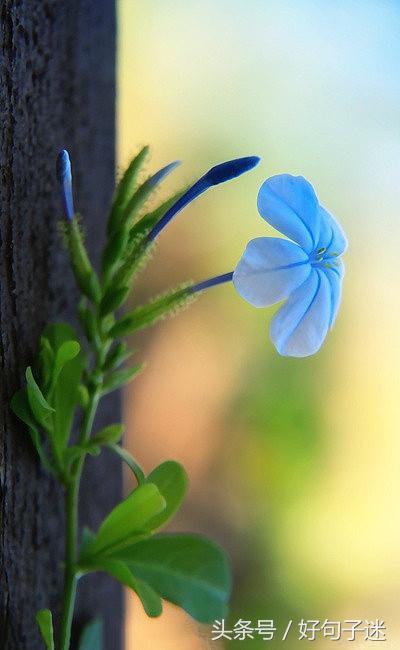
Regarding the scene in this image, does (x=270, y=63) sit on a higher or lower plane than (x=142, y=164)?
higher

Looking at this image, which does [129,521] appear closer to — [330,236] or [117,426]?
[117,426]

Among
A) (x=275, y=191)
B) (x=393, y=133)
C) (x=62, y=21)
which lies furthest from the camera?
(x=393, y=133)

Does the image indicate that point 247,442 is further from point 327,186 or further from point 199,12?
point 199,12

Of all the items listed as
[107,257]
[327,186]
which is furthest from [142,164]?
[327,186]

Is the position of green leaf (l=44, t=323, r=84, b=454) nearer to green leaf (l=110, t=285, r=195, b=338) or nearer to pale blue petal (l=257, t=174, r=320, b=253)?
green leaf (l=110, t=285, r=195, b=338)

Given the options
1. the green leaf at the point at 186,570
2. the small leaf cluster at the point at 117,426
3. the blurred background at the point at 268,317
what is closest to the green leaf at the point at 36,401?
the small leaf cluster at the point at 117,426

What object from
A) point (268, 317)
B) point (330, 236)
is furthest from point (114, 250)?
point (268, 317)
